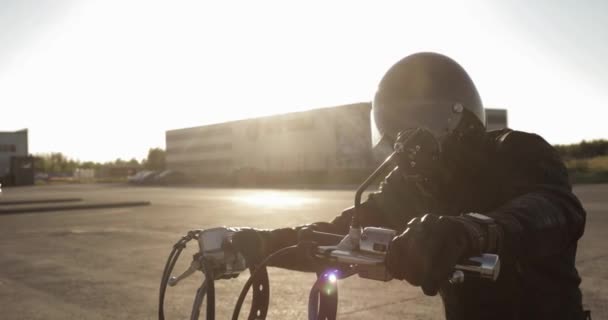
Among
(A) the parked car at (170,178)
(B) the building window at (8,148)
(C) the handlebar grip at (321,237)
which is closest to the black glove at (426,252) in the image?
(C) the handlebar grip at (321,237)

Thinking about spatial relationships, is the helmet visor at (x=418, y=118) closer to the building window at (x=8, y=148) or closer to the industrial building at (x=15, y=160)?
the industrial building at (x=15, y=160)

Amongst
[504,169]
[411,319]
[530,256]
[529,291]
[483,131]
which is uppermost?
[483,131]

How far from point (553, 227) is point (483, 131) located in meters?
0.62

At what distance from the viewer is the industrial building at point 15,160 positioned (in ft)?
214

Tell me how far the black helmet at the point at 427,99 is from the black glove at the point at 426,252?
98 cm

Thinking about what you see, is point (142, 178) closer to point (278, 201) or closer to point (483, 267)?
point (278, 201)

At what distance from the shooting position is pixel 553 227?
1642 millimetres

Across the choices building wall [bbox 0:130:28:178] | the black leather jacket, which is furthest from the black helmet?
building wall [bbox 0:130:28:178]

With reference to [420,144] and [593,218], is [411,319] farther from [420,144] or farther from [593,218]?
[593,218]

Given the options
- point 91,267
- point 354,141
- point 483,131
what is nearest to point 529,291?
point 483,131

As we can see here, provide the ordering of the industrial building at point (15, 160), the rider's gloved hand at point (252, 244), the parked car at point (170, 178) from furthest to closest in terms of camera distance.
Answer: the parked car at point (170, 178) < the industrial building at point (15, 160) < the rider's gloved hand at point (252, 244)

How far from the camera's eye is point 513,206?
160cm

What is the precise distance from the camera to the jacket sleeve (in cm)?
150

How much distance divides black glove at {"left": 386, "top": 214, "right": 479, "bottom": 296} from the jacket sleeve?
0.20 meters
